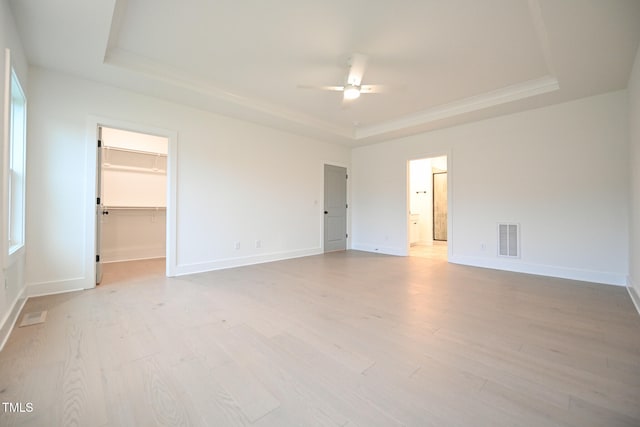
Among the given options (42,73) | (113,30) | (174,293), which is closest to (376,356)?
(174,293)

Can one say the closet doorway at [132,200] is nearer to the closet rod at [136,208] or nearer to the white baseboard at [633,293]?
the closet rod at [136,208]

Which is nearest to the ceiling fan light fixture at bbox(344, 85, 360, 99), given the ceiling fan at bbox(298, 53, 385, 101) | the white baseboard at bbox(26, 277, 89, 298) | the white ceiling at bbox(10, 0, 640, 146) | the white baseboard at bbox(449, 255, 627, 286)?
the ceiling fan at bbox(298, 53, 385, 101)

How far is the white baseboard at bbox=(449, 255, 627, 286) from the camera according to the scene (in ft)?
11.6

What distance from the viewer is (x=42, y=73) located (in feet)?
9.83

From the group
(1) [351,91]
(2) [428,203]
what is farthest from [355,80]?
(2) [428,203]

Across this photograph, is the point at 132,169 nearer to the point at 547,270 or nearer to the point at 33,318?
the point at 33,318

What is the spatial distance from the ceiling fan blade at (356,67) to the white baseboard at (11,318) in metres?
3.67

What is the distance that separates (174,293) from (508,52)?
447cm

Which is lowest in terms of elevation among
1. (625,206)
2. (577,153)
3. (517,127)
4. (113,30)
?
(625,206)

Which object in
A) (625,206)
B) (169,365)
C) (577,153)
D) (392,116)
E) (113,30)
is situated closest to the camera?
(169,365)

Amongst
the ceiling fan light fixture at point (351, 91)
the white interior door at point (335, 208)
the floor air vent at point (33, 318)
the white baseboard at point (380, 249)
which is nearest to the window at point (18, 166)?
the floor air vent at point (33, 318)

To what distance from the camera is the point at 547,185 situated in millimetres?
4004

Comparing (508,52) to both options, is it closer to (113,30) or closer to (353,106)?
(353,106)

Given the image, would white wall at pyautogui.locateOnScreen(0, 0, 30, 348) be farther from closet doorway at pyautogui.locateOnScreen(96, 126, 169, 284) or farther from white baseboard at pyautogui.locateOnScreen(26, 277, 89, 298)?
closet doorway at pyautogui.locateOnScreen(96, 126, 169, 284)
